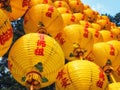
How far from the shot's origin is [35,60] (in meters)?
4.55

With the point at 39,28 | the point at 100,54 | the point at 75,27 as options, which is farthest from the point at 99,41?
the point at 39,28

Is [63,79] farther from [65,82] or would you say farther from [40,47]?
[40,47]

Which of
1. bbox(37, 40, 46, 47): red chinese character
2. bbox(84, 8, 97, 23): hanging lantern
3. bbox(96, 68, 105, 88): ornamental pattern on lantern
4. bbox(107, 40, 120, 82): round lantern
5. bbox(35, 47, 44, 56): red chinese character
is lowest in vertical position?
bbox(96, 68, 105, 88): ornamental pattern on lantern

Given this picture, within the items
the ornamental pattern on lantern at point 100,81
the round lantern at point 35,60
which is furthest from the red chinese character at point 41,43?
the ornamental pattern on lantern at point 100,81

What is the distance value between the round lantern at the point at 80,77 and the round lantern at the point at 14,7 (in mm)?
1138

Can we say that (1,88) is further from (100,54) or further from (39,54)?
(39,54)

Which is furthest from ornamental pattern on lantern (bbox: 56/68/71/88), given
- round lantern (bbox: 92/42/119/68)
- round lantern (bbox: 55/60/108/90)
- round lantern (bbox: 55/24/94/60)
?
round lantern (bbox: 92/42/119/68)

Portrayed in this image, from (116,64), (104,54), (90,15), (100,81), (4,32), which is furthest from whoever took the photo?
(90,15)

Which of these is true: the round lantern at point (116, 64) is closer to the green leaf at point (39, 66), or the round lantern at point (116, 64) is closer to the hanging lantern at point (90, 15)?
the green leaf at point (39, 66)

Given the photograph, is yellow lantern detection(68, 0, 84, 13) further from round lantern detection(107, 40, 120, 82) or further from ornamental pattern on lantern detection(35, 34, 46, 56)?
ornamental pattern on lantern detection(35, 34, 46, 56)

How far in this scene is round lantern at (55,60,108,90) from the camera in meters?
4.80

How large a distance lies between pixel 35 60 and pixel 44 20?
110 centimetres

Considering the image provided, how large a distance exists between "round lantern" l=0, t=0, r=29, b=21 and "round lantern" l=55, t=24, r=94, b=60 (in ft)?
2.62

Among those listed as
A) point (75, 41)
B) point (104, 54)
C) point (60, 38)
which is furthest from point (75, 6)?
point (75, 41)
